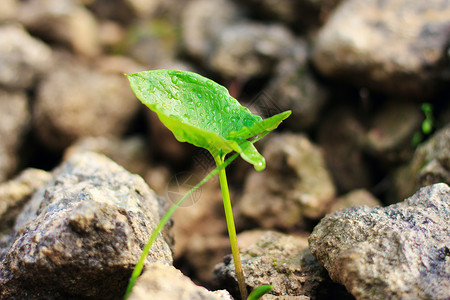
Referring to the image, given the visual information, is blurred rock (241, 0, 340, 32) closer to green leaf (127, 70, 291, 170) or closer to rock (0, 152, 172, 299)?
green leaf (127, 70, 291, 170)

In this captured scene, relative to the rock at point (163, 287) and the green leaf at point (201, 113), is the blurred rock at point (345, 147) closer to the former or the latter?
the green leaf at point (201, 113)

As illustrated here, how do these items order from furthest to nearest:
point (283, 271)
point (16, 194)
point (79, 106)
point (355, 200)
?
point (79, 106) → point (355, 200) → point (16, 194) → point (283, 271)

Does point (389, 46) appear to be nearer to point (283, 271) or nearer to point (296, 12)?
point (296, 12)

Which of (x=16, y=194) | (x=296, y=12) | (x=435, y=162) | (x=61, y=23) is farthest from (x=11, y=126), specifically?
(x=435, y=162)

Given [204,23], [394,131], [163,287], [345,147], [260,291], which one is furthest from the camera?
[204,23]

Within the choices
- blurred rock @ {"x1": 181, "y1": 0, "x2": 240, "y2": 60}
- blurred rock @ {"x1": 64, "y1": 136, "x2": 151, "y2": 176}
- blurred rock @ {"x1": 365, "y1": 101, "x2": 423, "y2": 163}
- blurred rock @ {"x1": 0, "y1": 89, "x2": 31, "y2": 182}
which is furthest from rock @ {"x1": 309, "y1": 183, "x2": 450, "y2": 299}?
blurred rock @ {"x1": 0, "y1": 89, "x2": 31, "y2": 182}

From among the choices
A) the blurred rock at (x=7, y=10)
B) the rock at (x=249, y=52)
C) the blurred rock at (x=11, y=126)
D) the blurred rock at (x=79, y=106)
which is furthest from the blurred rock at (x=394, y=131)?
the blurred rock at (x=7, y=10)
